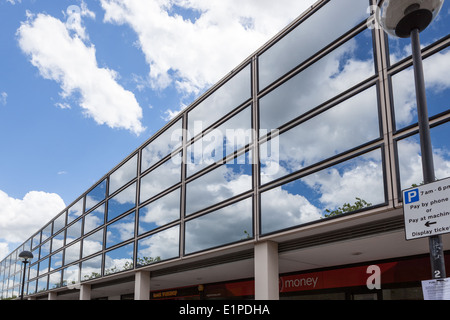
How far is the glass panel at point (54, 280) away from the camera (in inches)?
1389

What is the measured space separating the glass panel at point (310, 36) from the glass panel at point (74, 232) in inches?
867

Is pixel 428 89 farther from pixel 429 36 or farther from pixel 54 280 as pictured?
pixel 54 280

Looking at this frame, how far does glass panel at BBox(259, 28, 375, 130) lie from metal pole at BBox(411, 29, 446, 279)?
19.3 ft

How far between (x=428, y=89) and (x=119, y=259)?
60.6 feet

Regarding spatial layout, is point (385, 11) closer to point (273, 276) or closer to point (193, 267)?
point (273, 276)

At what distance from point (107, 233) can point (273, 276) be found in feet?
49.7

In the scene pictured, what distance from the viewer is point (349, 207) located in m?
11.8

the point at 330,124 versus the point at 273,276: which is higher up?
the point at 330,124

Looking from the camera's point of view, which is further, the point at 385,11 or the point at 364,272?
the point at 364,272

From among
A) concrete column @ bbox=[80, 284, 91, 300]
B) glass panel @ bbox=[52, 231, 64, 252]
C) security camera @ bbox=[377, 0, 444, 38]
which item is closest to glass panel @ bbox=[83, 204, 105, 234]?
concrete column @ bbox=[80, 284, 91, 300]
